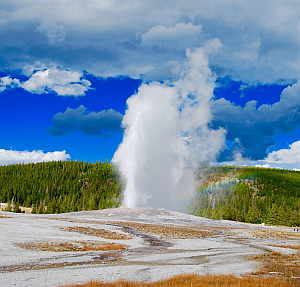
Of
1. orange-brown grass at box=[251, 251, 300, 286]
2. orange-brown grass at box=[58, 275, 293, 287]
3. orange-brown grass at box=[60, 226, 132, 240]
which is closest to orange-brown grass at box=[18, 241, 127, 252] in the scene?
orange-brown grass at box=[60, 226, 132, 240]

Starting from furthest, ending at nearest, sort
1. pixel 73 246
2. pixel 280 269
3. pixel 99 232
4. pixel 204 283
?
pixel 99 232 < pixel 73 246 < pixel 280 269 < pixel 204 283

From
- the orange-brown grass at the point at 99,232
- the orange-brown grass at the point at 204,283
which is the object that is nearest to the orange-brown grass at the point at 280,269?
the orange-brown grass at the point at 204,283

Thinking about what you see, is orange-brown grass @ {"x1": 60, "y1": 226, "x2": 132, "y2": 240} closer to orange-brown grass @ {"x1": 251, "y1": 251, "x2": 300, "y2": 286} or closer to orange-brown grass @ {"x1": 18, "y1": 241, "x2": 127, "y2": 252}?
orange-brown grass @ {"x1": 18, "y1": 241, "x2": 127, "y2": 252}

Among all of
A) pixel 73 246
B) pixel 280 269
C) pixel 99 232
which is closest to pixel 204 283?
pixel 280 269

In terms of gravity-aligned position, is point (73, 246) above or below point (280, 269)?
below

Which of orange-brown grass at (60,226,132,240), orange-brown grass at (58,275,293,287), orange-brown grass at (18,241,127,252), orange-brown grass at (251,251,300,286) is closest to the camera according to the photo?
orange-brown grass at (58,275,293,287)

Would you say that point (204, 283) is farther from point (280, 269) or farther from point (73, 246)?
point (73, 246)

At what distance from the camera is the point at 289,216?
15100cm

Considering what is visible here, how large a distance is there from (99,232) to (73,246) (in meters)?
18.5

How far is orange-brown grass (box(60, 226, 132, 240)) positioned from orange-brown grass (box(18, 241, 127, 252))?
9407 millimetres

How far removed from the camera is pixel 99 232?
64562mm

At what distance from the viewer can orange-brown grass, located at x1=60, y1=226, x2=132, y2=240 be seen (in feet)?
198

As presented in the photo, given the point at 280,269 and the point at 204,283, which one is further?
the point at 280,269

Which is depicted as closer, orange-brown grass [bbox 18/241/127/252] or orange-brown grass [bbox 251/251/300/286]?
orange-brown grass [bbox 251/251/300/286]
